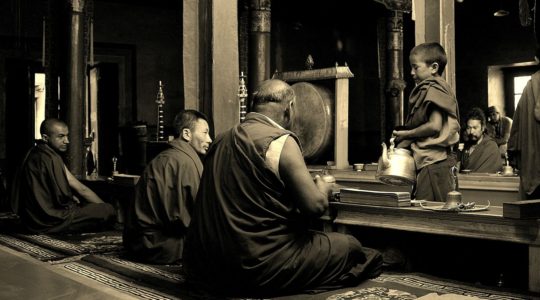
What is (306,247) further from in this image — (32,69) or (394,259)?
(32,69)

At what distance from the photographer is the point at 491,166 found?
6.88 m

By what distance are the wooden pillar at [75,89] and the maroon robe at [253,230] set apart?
5452mm

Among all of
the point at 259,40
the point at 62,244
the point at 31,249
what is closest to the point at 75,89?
the point at 259,40

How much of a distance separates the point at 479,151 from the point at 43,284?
4763 millimetres

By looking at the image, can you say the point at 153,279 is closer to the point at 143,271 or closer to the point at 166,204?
the point at 143,271

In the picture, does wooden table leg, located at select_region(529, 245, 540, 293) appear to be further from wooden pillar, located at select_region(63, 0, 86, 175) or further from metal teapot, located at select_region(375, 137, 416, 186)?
wooden pillar, located at select_region(63, 0, 86, 175)

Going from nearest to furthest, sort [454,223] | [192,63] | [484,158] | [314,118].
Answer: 1. [454,223]
2. [192,63]
3. [484,158]
4. [314,118]

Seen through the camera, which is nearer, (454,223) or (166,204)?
(454,223)

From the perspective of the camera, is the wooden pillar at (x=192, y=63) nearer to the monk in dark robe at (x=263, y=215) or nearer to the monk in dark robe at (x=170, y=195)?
the monk in dark robe at (x=170, y=195)

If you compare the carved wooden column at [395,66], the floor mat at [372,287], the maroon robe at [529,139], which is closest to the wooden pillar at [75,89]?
the floor mat at [372,287]

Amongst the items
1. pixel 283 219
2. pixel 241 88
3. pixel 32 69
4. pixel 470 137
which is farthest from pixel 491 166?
pixel 32 69

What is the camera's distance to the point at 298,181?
3416 mm

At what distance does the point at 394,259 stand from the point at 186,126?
174 cm

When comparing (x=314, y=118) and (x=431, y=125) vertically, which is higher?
(x=314, y=118)
